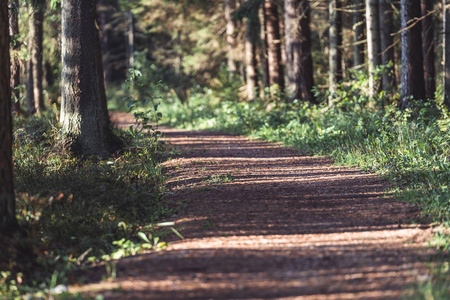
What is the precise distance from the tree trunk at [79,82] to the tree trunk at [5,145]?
4700mm

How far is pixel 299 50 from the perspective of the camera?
57.8ft

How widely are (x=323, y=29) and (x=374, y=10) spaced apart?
40.3ft

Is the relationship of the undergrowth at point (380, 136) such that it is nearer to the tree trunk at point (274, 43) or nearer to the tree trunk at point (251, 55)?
the tree trunk at point (274, 43)

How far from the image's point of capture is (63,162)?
30.8 feet

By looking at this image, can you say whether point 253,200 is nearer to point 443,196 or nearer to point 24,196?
point 443,196

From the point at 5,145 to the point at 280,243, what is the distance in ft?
10.1

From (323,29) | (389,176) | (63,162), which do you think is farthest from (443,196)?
(323,29)

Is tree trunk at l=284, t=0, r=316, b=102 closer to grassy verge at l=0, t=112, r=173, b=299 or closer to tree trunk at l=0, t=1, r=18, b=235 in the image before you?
grassy verge at l=0, t=112, r=173, b=299

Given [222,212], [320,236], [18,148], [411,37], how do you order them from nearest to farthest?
[320,236], [222,212], [18,148], [411,37]

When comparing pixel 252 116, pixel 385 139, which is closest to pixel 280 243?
pixel 385 139

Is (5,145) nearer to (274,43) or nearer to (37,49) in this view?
A: (37,49)

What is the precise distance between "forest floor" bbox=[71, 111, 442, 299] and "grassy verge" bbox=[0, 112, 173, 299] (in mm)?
361

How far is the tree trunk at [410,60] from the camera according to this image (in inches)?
488

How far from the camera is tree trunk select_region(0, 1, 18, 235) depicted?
5168 mm
